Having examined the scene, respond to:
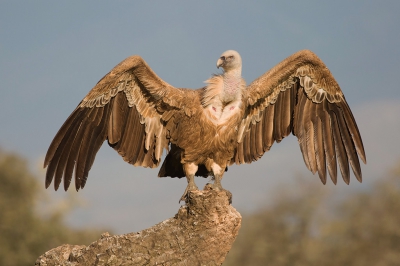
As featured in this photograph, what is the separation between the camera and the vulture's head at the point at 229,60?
9.51 m

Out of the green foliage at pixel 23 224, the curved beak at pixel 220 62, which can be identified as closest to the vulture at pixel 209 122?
the curved beak at pixel 220 62

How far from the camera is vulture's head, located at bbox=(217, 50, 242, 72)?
9.51 m

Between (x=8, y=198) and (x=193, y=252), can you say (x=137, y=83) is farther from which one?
(x=8, y=198)

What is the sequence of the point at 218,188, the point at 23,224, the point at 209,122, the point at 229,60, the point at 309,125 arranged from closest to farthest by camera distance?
the point at 218,188, the point at 209,122, the point at 229,60, the point at 309,125, the point at 23,224

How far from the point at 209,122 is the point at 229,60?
985 mm

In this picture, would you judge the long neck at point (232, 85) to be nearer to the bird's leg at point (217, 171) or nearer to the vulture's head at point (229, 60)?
the vulture's head at point (229, 60)

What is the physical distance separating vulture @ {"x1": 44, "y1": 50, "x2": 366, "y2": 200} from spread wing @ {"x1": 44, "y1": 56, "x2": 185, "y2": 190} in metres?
0.01

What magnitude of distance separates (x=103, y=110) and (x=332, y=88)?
3615 mm

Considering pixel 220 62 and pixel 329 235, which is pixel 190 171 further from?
pixel 329 235

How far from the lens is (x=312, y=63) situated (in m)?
9.90

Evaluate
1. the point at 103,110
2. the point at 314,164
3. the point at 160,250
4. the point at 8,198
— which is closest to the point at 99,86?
the point at 103,110

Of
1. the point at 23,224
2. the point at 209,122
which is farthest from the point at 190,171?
the point at 23,224

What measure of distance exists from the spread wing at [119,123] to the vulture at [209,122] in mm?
15

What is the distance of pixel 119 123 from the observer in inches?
377
